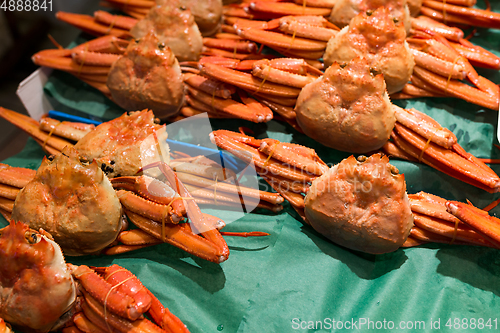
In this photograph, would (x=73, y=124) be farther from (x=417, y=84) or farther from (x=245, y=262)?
(x=417, y=84)

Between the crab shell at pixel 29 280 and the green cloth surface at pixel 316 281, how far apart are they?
0.34 metres

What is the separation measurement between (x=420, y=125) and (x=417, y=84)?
0.38 m

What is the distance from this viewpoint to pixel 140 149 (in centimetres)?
190

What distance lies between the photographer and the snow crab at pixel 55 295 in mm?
1425

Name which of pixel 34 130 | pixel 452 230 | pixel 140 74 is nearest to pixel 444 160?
pixel 452 230

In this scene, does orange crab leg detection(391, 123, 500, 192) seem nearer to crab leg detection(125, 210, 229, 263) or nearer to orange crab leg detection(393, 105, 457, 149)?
orange crab leg detection(393, 105, 457, 149)

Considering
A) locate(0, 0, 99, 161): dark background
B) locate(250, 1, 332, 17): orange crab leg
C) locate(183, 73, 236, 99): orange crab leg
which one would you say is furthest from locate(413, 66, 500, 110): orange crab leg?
locate(0, 0, 99, 161): dark background

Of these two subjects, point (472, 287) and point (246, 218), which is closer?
point (472, 287)

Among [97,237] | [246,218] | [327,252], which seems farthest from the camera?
[246,218]

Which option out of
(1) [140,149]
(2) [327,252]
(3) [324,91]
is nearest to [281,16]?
(3) [324,91]

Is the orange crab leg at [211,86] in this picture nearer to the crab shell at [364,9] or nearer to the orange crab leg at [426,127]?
the crab shell at [364,9]

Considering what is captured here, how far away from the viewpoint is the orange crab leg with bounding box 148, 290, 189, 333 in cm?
149

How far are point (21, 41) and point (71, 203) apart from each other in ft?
8.02

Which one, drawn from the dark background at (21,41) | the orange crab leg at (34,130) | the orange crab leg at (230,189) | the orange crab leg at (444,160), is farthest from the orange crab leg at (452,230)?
the dark background at (21,41)
